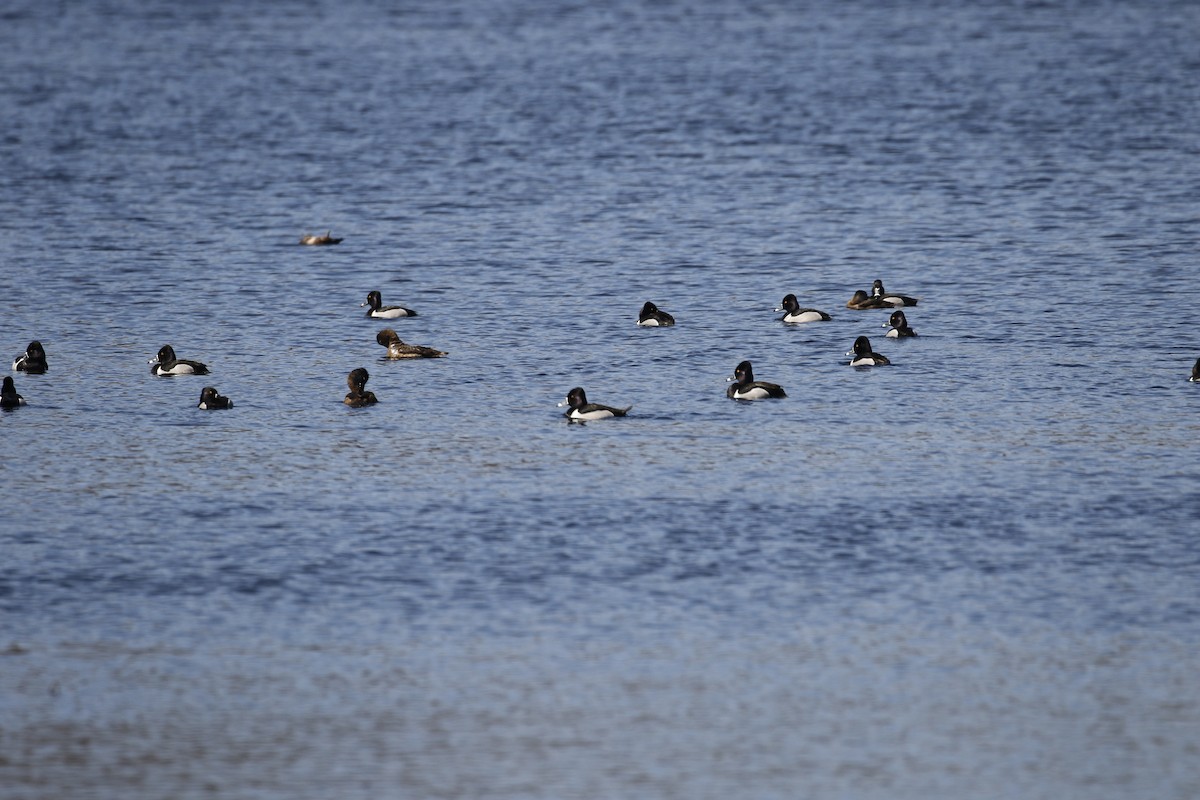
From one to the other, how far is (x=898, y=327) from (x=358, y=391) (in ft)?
36.5

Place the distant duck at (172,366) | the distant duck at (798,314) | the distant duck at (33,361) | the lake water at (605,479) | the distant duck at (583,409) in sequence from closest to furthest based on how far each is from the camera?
the lake water at (605,479)
the distant duck at (583,409)
the distant duck at (172,366)
the distant duck at (33,361)
the distant duck at (798,314)

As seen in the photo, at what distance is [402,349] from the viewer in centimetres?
3316

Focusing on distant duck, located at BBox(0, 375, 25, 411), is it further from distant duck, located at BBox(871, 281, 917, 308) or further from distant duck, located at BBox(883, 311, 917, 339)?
distant duck, located at BBox(871, 281, 917, 308)

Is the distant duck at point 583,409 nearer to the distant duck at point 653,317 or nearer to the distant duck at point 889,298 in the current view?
the distant duck at point 653,317

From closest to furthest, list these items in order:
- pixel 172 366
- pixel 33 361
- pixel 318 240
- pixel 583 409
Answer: pixel 583 409
pixel 172 366
pixel 33 361
pixel 318 240

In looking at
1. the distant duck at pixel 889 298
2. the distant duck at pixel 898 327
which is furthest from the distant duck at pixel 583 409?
the distant duck at pixel 889 298

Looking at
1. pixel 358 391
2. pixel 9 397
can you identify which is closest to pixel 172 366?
pixel 9 397

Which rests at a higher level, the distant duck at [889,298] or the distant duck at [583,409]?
the distant duck at [889,298]

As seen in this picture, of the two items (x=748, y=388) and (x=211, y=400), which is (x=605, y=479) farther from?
(x=211, y=400)

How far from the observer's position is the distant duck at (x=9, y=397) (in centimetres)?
2973

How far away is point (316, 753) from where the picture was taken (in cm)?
1697

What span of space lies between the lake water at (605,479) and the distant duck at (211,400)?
241 mm

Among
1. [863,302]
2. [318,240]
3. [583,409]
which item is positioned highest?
[318,240]

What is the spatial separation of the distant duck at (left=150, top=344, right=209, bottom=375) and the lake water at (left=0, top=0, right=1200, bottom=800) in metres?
0.23
